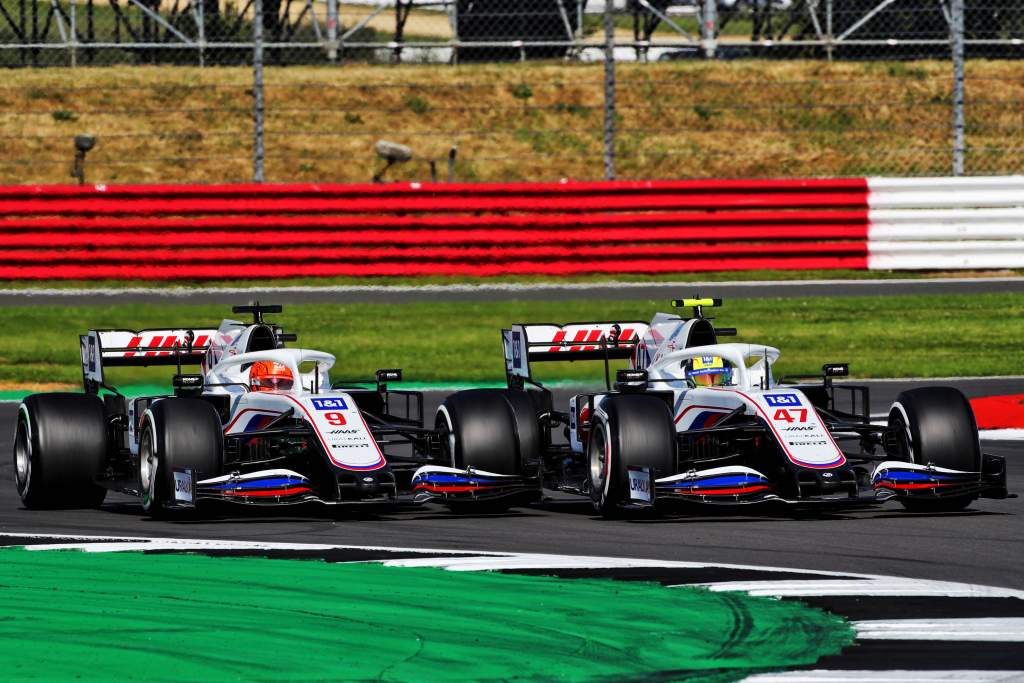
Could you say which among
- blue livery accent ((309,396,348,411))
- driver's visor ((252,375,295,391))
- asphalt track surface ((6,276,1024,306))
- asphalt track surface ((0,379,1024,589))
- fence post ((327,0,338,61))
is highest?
fence post ((327,0,338,61))

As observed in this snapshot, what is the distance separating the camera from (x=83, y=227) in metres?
23.2

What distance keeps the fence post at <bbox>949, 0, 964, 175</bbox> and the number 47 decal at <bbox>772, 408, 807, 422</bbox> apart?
1249cm

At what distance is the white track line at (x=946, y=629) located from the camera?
7.95 meters

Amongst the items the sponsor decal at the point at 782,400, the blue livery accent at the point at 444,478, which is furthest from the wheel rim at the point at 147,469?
the sponsor decal at the point at 782,400

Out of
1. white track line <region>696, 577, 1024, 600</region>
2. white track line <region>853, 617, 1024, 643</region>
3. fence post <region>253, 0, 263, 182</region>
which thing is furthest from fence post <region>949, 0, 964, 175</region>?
white track line <region>853, 617, 1024, 643</region>

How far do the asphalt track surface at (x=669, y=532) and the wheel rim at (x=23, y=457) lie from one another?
14cm

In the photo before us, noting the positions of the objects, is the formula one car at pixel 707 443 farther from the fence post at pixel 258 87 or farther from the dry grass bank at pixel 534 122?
the dry grass bank at pixel 534 122

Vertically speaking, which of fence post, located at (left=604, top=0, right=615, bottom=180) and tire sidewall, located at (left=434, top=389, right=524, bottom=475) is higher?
fence post, located at (left=604, top=0, right=615, bottom=180)

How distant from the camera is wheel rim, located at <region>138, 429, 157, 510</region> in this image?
39.1ft

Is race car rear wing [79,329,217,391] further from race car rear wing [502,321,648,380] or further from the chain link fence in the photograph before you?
the chain link fence

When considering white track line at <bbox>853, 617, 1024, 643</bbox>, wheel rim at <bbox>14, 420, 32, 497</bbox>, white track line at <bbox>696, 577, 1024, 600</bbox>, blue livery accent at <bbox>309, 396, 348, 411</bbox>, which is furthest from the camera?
wheel rim at <bbox>14, 420, 32, 497</bbox>

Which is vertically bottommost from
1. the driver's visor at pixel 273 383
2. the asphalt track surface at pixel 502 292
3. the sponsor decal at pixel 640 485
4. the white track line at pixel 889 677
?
the white track line at pixel 889 677

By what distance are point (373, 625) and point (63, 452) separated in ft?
16.1

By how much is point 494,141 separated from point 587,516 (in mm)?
23750
